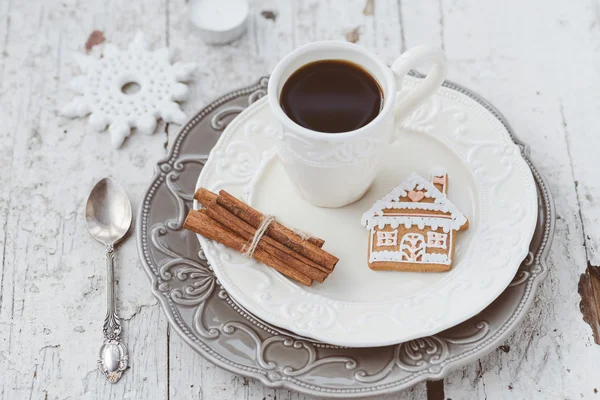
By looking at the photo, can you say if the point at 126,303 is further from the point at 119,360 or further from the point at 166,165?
the point at 166,165

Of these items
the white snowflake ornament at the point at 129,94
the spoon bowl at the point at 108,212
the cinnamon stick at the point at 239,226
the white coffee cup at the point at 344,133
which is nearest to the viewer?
the white coffee cup at the point at 344,133

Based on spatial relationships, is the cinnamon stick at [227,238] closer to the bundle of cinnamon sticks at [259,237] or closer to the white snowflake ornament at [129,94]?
the bundle of cinnamon sticks at [259,237]

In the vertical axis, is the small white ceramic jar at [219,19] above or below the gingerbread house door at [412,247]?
above

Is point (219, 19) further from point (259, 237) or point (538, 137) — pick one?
point (538, 137)

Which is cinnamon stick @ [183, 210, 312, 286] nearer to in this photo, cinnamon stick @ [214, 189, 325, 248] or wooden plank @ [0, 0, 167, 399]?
cinnamon stick @ [214, 189, 325, 248]

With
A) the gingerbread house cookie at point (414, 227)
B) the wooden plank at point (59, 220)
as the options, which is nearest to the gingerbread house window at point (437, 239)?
the gingerbread house cookie at point (414, 227)

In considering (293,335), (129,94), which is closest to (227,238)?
(293,335)

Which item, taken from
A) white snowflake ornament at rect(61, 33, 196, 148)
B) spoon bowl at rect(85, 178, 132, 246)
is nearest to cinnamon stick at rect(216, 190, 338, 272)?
spoon bowl at rect(85, 178, 132, 246)
